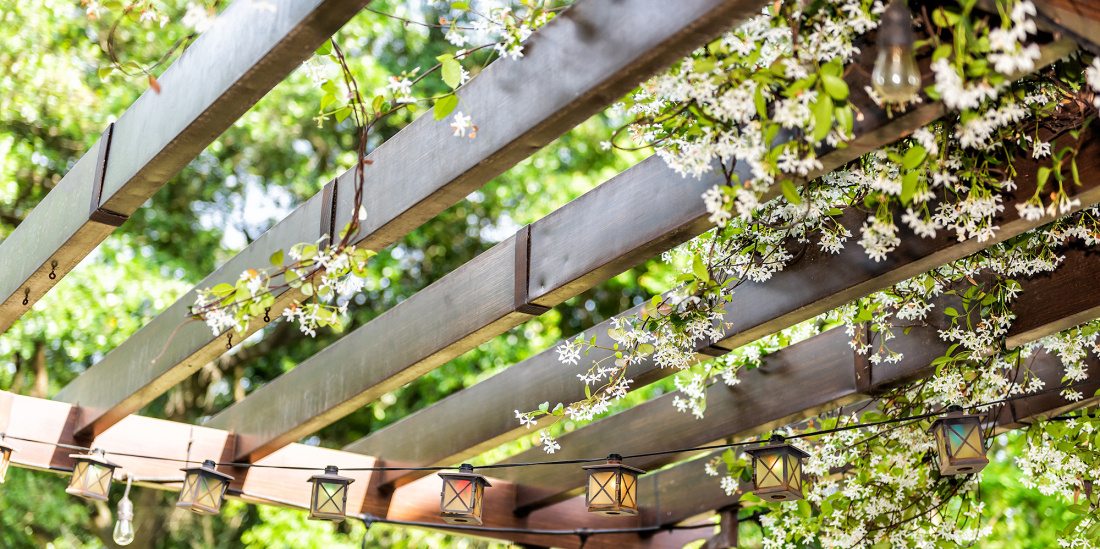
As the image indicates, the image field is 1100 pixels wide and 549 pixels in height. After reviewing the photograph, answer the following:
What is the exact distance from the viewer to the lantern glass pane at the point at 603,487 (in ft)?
9.59

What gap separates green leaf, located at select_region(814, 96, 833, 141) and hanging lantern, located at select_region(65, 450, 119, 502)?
2.76 m

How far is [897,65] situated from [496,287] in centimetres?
136

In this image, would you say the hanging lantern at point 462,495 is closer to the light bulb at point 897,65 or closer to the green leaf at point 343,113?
the green leaf at point 343,113

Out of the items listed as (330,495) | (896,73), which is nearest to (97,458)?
(330,495)

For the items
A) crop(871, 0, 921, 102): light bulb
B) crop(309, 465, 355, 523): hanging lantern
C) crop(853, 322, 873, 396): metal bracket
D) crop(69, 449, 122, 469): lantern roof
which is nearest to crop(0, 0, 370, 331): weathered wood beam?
crop(69, 449, 122, 469): lantern roof

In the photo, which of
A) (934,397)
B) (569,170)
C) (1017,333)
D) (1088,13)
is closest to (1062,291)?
(1017,333)

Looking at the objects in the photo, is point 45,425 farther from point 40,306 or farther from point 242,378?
point 242,378

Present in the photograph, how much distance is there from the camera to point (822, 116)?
1.35 m

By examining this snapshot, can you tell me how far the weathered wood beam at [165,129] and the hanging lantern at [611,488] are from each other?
1602mm

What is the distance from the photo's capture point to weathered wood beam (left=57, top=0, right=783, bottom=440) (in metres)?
1.45

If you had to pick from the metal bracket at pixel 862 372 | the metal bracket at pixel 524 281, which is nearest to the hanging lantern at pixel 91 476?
the metal bracket at pixel 524 281

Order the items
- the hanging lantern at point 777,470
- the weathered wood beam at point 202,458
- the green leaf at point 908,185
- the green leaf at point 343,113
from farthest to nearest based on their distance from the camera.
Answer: the weathered wood beam at point 202,458, the hanging lantern at point 777,470, the green leaf at point 343,113, the green leaf at point 908,185

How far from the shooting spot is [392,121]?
6.34 m

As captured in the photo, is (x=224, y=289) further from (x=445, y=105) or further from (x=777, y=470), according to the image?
(x=777, y=470)
